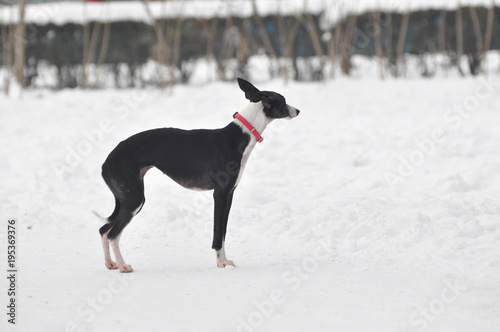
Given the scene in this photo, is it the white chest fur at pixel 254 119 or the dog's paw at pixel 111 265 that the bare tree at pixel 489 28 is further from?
the dog's paw at pixel 111 265

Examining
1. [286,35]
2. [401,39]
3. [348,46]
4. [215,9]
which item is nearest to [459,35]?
[401,39]

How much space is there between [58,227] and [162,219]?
3.09 feet

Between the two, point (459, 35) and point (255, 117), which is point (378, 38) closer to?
point (459, 35)

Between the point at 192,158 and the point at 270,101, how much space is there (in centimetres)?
64

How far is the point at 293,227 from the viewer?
566 centimetres

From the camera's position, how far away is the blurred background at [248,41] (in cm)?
1297

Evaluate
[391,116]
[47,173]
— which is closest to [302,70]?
[391,116]

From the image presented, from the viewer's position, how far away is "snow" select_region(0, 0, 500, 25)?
13.1 meters

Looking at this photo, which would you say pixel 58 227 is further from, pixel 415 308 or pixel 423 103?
pixel 423 103

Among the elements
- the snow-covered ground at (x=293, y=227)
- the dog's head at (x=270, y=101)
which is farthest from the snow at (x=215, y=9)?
the dog's head at (x=270, y=101)

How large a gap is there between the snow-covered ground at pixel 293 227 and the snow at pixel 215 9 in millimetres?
2529

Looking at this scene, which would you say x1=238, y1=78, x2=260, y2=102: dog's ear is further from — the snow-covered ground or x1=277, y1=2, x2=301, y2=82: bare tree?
x1=277, y1=2, x2=301, y2=82: bare tree

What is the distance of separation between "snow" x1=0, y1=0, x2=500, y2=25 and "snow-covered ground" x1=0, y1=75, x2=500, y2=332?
8.30 ft

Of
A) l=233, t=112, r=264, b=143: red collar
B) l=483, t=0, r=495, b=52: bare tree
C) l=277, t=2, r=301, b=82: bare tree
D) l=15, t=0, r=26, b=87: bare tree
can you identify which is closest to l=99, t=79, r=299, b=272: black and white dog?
l=233, t=112, r=264, b=143: red collar
